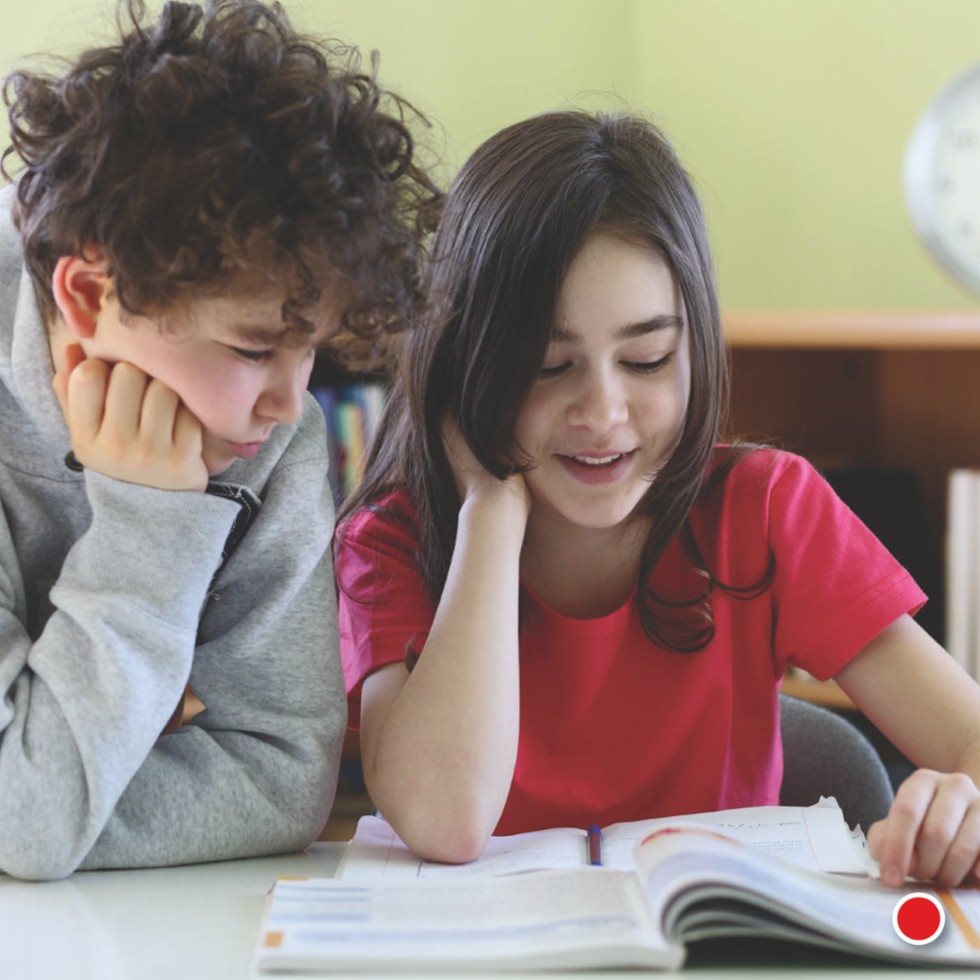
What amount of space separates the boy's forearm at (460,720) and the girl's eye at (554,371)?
5.2 inches

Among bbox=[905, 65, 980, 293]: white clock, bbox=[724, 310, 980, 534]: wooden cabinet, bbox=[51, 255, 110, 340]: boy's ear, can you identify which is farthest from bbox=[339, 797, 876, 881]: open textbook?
bbox=[905, 65, 980, 293]: white clock

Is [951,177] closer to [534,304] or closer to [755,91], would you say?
[755,91]

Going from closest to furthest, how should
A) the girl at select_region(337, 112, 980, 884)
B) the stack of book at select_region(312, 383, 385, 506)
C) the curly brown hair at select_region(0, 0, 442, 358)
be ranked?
the curly brown hair at select_region(0, 0, 442, 358) < the girl at select_region(337, 112, 980, 884) < the stack of book at select_region(312, 383, 385, 506)

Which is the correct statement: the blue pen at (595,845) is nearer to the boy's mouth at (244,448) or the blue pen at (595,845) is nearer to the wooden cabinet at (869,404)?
the boy's mouth at (244,448)

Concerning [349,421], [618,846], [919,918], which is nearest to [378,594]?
[618,846]

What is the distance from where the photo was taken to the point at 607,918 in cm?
73

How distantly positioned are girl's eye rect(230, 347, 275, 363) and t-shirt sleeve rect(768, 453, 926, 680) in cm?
52

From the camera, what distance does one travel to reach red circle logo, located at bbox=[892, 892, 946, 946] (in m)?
0.73

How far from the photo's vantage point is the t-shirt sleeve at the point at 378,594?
1.16 m

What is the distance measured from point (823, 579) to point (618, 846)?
0.34 m

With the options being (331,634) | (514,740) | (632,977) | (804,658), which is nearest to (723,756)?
(804,658)

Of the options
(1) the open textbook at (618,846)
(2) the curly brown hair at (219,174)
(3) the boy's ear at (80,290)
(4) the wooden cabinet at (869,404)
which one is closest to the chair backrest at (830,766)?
(1) the open textbook at (618,846)

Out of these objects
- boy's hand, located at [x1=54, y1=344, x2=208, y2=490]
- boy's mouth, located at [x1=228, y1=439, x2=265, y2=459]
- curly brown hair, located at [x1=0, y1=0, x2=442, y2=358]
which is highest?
curly brown hair, located at [x1=0, y1=0, x2=442, y2=358]

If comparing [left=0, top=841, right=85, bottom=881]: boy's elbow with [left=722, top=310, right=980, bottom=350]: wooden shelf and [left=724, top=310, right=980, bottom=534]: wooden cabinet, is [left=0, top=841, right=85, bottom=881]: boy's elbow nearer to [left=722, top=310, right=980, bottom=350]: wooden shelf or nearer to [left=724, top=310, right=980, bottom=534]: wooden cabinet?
[left=722, top=310, right=980, bottom=350]: wooden shelf
